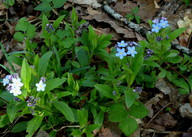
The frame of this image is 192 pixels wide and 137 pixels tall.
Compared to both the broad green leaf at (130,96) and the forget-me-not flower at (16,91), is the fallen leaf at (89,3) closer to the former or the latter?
the broad green leaf at (130,96)

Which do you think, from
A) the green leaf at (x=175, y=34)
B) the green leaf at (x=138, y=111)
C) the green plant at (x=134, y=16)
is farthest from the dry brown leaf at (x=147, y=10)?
the green leaf at (x=138, y=111)

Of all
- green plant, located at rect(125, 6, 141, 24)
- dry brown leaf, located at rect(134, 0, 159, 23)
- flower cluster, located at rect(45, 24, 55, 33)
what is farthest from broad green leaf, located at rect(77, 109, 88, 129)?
dry brown leaf, located at rect(134, 0, 159, 23)

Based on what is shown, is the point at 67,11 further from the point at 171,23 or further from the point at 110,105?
the point at 110,105

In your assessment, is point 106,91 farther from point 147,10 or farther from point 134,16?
point 147,10

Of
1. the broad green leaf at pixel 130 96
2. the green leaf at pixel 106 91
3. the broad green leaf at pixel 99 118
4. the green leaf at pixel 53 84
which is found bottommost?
the broad green leaf at pixel 99 118

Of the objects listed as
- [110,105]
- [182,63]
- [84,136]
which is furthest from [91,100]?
[182,63]

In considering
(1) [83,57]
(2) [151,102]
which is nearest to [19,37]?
(1) [83,57]
